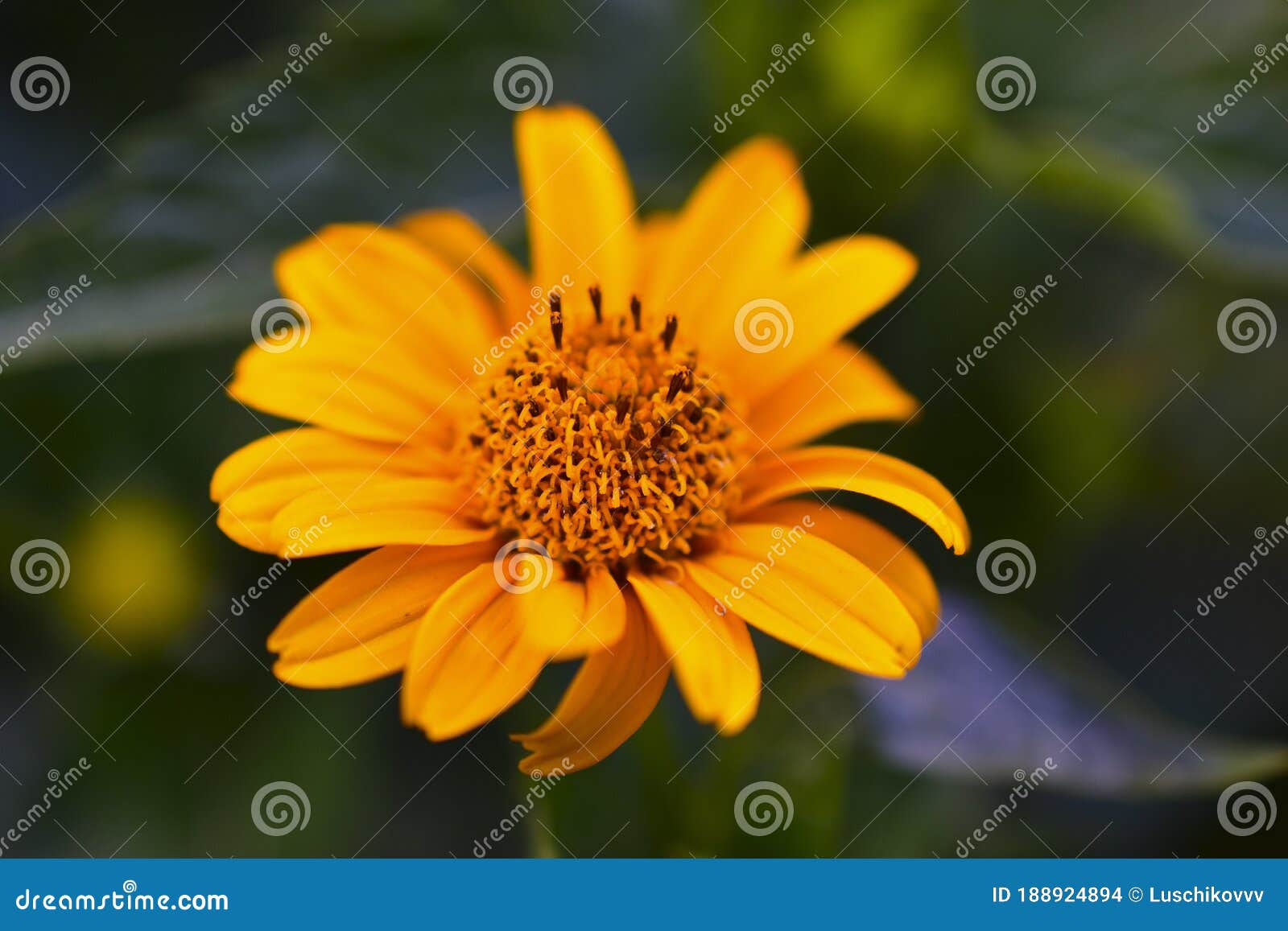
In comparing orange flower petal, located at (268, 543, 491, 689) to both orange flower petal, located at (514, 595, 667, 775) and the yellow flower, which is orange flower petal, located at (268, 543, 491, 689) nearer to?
the yellow flower

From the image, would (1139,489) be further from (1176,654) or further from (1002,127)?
(1002,127)

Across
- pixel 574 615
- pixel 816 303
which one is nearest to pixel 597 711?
pixel 574 615

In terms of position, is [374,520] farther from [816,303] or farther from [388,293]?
[816,303]

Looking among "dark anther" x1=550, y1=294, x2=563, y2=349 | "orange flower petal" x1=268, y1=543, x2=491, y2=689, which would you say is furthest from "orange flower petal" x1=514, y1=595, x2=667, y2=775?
"dark anther" x1=550, y1=294, x2=563, y2=349

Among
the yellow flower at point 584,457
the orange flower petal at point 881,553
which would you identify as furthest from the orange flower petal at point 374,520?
the orange flower petal at point 881,553

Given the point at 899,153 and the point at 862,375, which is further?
the point at 899,153

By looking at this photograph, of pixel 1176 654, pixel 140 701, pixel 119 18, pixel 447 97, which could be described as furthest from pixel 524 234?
pixel 1176 654

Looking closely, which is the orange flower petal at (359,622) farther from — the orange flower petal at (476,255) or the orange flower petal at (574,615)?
the orange flower petal at (476,255)
